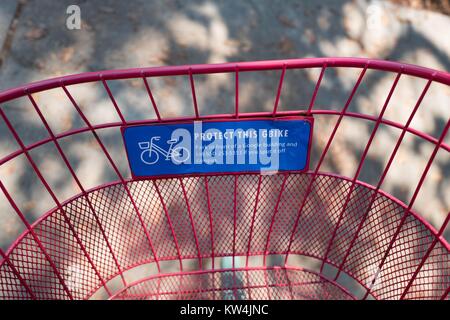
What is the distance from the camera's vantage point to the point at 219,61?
9.87ft

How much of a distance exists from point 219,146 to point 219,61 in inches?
65.0

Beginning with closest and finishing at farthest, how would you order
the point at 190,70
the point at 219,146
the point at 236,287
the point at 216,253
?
the point at 190,70
the point at 219,146
the point at 236,287
the point at 216,253

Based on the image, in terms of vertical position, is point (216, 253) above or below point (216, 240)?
below

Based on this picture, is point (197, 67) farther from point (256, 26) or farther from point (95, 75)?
point (256, 26)

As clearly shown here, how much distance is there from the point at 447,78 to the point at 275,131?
51 centimetres

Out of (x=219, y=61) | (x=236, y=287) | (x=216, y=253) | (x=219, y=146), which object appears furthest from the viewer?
(x=219, y=61)

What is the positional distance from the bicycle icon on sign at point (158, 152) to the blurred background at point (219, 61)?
1.10m

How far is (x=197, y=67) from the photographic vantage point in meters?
1.30

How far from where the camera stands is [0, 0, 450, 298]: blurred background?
2615mm
